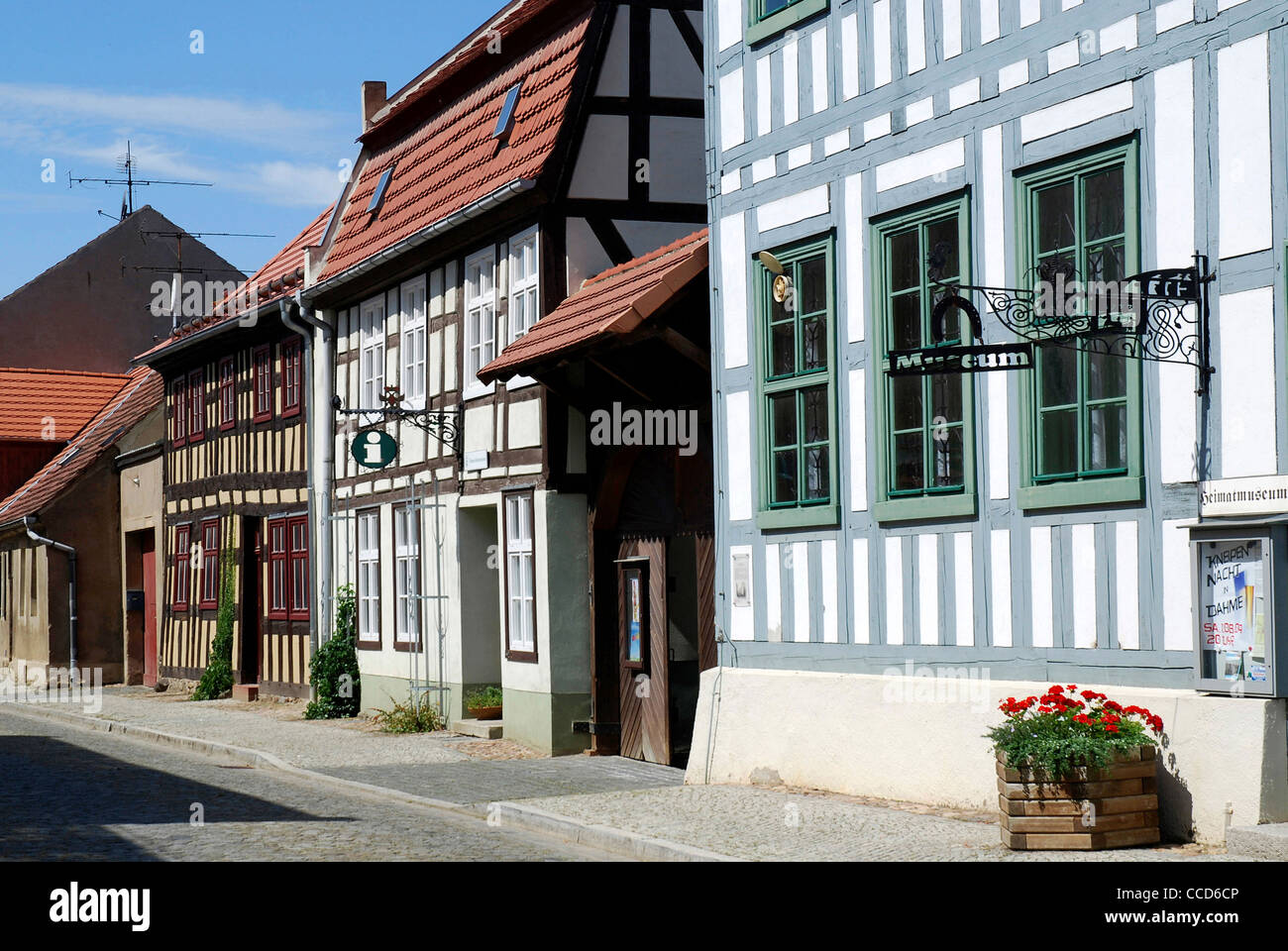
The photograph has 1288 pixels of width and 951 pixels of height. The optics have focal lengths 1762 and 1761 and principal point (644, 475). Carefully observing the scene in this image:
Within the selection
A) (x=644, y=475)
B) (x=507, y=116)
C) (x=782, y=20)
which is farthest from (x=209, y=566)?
(x=782, y=20)

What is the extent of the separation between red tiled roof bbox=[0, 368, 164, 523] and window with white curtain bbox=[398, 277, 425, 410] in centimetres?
1456

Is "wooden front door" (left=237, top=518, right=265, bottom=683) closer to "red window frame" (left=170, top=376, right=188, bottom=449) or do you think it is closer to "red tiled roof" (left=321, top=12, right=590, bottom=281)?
"red window frame" (left=170, top=376, right=188, bottom=449)

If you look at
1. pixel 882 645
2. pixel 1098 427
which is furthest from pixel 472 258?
pixel 1098 427

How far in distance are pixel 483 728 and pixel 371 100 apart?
10303mm

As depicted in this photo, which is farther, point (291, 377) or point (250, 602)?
point (250, 602)

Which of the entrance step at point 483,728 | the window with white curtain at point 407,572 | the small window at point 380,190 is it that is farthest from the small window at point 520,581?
the small window at point 380,190

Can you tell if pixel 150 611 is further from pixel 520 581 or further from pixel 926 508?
pixel 926 508

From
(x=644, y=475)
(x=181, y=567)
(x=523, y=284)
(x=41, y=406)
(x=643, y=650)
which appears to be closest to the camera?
(x=643, y=650)

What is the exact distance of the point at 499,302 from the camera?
19.0 metres

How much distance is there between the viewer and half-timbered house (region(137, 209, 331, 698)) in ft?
84.4

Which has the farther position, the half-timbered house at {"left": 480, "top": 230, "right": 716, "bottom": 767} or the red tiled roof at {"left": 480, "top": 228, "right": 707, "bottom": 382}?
the half-timbered house at {"left": 480, "top": 230, "right": 716, "bottom": 767}

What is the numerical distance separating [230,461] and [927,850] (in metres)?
20.6

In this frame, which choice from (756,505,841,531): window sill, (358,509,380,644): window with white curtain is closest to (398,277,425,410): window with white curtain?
(358,509,380,644): window with white curtain

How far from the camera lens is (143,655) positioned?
34.0m
